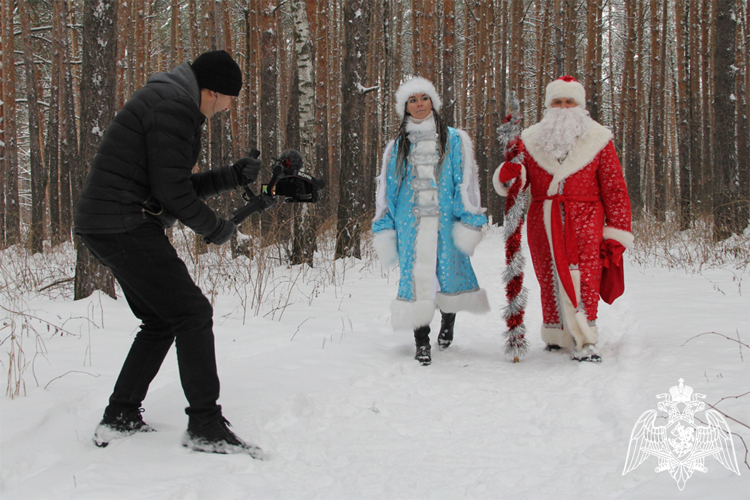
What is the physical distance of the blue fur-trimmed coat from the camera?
4.13 metres

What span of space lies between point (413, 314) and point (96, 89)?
4.00 m

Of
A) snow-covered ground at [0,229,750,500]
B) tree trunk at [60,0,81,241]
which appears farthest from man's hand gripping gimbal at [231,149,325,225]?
tree trunk at [60,0,81,241]

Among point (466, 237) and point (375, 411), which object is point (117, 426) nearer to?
point (375, 411)

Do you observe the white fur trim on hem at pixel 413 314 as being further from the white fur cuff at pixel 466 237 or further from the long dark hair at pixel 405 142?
the long dark hair at pixel 405 142

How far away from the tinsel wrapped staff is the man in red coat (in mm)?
63

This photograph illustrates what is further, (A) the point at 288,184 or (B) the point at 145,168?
(A) the point at 288,184

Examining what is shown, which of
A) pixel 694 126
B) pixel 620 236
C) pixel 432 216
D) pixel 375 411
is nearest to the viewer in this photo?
pixel 375 411

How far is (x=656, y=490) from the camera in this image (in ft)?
6.17

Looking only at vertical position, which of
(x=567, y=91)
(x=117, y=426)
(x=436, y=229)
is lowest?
(x=117, y=426)

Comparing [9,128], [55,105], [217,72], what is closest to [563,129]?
[217,72]

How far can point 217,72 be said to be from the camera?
2.43 m

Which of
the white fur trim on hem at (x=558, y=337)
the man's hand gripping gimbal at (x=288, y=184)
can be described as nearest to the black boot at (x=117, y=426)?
the man's hand gripping gimbal at (x=288, y=184)

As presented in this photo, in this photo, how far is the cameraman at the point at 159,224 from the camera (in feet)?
7.27

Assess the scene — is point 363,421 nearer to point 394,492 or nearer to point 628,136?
point 394,492
